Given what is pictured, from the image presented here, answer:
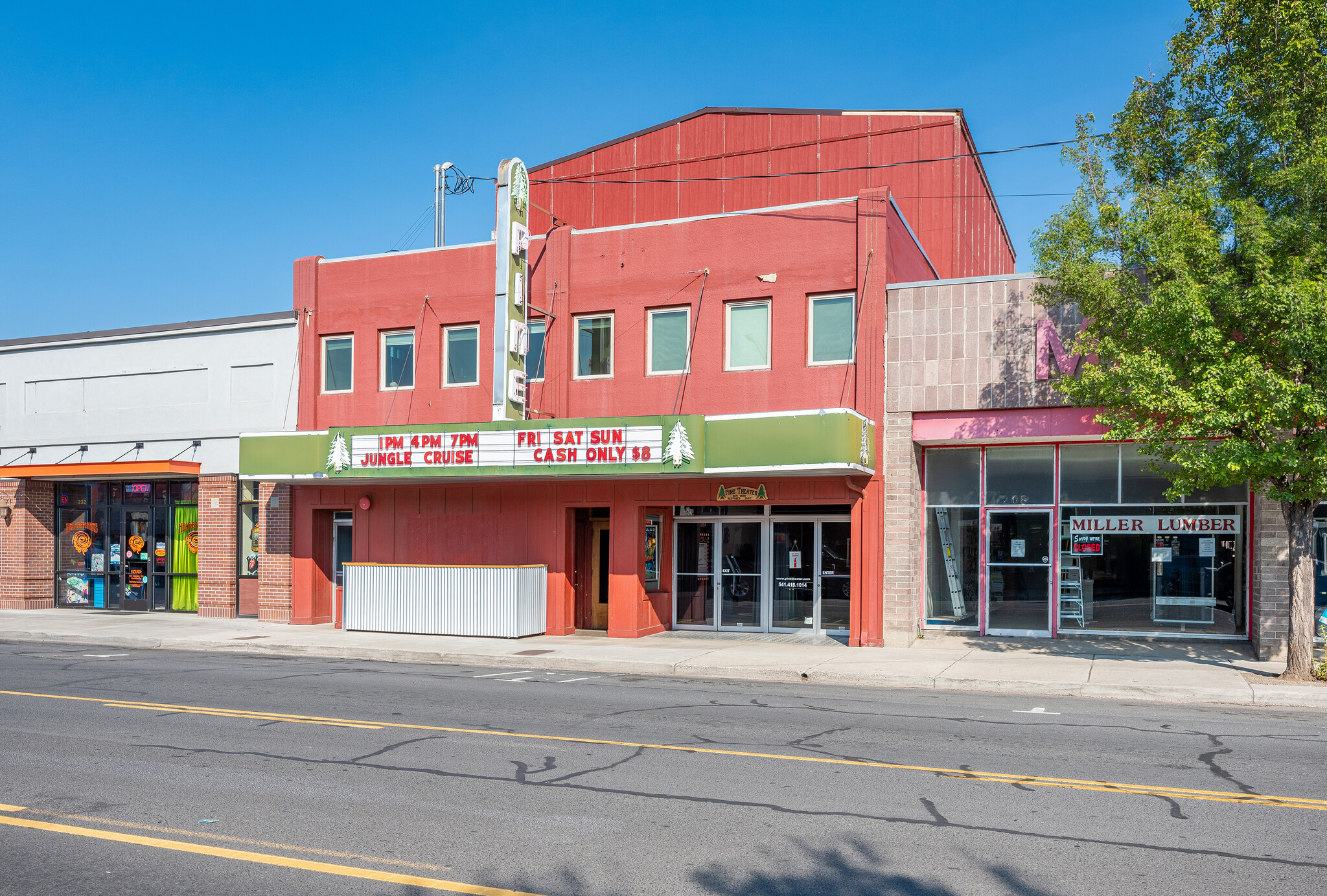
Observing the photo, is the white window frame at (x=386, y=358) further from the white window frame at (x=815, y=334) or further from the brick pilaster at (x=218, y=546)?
the white window frame at (x=815, y=334)

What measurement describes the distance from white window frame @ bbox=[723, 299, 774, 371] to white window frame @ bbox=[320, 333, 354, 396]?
8362mm

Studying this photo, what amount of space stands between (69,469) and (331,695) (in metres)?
16.5

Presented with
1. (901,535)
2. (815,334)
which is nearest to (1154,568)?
(901,535)

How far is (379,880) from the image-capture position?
568 cm

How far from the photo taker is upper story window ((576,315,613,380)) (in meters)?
20.3

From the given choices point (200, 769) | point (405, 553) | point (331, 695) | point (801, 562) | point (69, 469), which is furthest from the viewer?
point (69, 469)

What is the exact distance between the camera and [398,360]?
2209cm

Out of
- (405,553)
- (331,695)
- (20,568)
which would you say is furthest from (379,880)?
(20,568)

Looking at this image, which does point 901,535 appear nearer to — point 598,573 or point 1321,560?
point 598,573

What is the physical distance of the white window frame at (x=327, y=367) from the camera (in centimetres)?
2247

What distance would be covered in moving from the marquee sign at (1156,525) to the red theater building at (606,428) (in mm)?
2911

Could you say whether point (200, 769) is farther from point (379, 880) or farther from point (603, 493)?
point (603, 493)

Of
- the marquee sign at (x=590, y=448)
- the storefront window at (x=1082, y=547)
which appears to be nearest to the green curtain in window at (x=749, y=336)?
the marquee sign at (x=590, y=448)

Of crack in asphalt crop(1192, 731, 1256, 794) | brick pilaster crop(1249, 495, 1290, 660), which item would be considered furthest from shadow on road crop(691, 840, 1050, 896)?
brick pilaster crop(1249, 495, 1290, 660)
